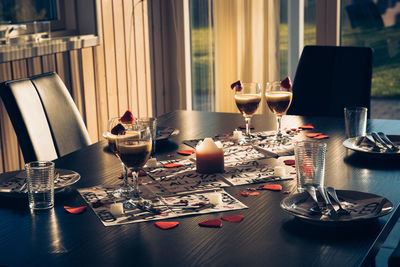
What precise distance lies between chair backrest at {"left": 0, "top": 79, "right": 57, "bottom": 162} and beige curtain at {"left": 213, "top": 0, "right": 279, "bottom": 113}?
1924 mm

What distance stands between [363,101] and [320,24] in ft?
3.68

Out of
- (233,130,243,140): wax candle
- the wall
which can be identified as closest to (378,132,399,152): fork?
(233,130,243,140): wax candle

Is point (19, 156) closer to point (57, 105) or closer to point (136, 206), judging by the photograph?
point (57, 105)

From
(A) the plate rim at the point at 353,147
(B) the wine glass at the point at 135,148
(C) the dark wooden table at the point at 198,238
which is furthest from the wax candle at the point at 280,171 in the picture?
(B) the wine glass at the point at 135,148

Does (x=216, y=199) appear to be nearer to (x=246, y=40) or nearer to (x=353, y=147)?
(x=353, y=147)

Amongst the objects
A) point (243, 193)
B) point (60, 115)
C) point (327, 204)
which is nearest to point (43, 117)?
point (60, 115)

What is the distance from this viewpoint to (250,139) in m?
1.87

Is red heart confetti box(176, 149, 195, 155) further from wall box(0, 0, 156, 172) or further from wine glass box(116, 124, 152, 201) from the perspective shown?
wall box(0, 0, 156, 172)

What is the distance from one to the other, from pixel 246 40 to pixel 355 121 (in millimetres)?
2004

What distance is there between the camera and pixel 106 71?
335 cm

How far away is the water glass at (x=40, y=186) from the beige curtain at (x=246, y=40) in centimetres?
254

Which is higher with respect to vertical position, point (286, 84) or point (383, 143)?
point (286, 84)

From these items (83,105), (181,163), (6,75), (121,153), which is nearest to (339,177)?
(181,163)

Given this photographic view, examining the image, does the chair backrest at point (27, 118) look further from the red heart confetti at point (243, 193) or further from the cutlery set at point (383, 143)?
the cutlery set at point (383, 143)
